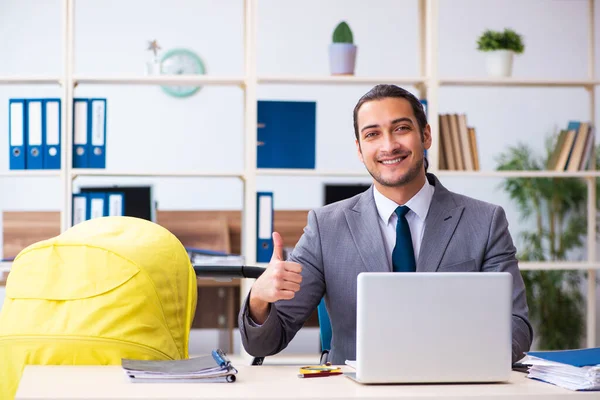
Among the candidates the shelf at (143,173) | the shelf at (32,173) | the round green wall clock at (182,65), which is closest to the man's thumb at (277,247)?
the shelf at (143,173)

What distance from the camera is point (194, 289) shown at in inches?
80.2

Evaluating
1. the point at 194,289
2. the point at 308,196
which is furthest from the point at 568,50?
the point at 194,289

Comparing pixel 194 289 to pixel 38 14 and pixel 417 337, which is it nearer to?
pixel 417 337

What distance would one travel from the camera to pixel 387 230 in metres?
2.27

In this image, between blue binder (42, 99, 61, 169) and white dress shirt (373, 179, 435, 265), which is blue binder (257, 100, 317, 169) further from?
white dress shirt (373, 179, 435, 265)

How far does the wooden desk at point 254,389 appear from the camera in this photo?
4.60 feet

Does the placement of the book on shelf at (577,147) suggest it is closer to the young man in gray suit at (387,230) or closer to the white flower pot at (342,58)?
the white flower pot at (342,58)

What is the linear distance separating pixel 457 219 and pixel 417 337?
2.50 ft

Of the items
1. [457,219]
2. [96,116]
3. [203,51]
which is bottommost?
[457,219]

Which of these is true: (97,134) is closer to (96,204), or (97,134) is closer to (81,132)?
(81,132)

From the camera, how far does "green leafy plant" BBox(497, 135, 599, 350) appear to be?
18.2 ft

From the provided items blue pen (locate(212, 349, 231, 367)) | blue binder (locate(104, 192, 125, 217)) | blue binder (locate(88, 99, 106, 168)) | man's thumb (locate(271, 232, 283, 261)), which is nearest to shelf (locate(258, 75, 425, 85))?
blue binder (locate(88, 99, 106, 168))

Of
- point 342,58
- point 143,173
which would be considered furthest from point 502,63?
point 143,173

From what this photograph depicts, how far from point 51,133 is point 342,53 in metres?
1.43
